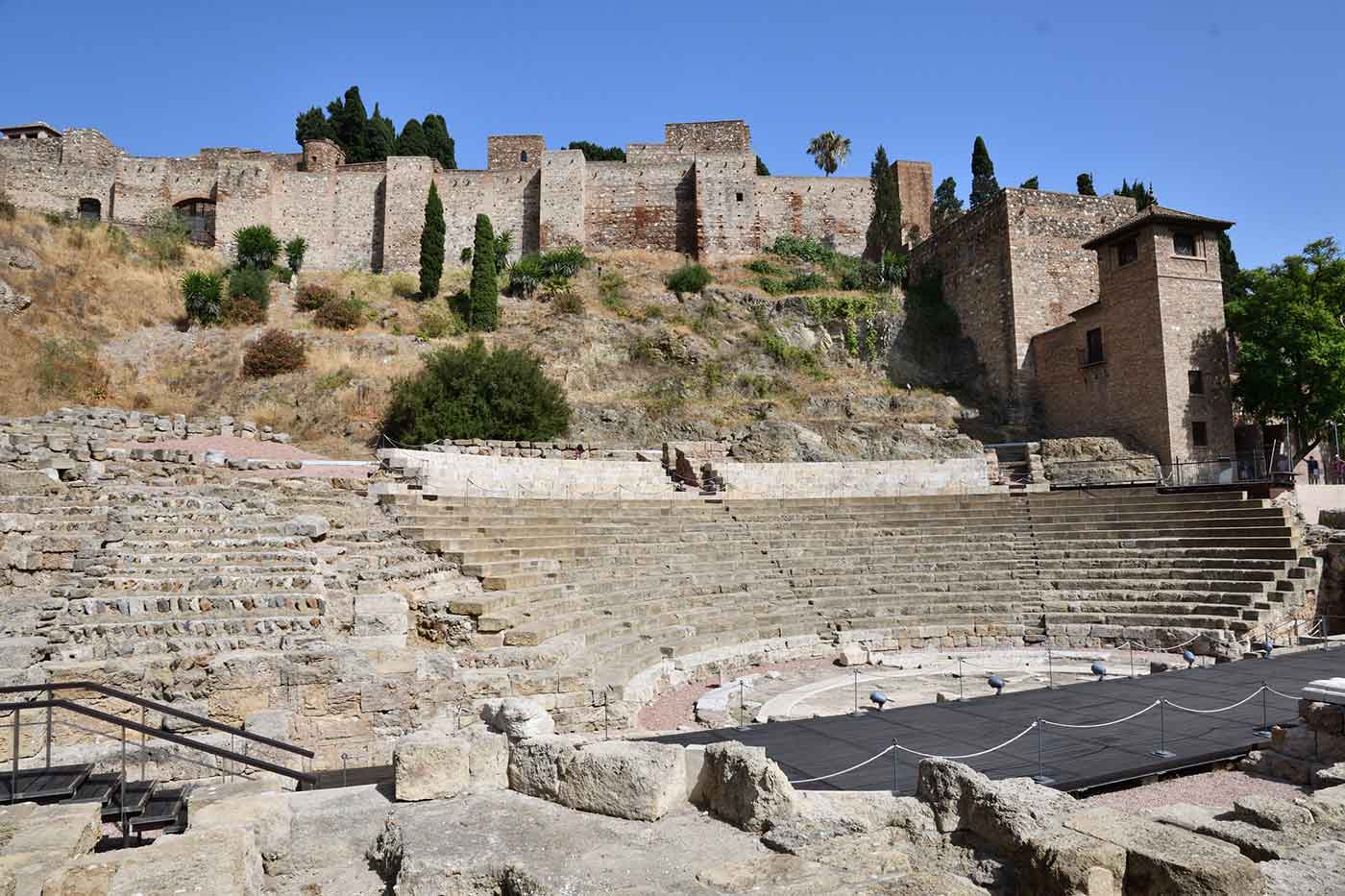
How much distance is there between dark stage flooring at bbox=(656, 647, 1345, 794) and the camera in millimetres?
6688

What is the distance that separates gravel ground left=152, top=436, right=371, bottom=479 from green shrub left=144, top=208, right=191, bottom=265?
19295 mm

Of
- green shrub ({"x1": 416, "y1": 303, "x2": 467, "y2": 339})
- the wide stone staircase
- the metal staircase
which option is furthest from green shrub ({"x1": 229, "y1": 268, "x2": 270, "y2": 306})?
the metal staircase

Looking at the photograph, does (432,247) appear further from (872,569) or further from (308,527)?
(308,527)

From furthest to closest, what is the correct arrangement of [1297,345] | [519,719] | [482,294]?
[482,294]
[1297,345]
[519,719]

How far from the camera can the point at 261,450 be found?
16.3m

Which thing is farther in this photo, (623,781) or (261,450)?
(261,450)

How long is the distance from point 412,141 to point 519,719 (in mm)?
49608

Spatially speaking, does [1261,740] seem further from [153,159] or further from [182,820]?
[153,159]

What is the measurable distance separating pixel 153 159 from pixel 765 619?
126ft

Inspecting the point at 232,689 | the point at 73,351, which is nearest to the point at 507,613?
the point at 232,689

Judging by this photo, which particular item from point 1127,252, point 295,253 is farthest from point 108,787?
point 295,253

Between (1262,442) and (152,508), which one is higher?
(1262,442)

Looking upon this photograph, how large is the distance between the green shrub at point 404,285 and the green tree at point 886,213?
66.6 feet

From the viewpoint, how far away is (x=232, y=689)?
6.81 metres
